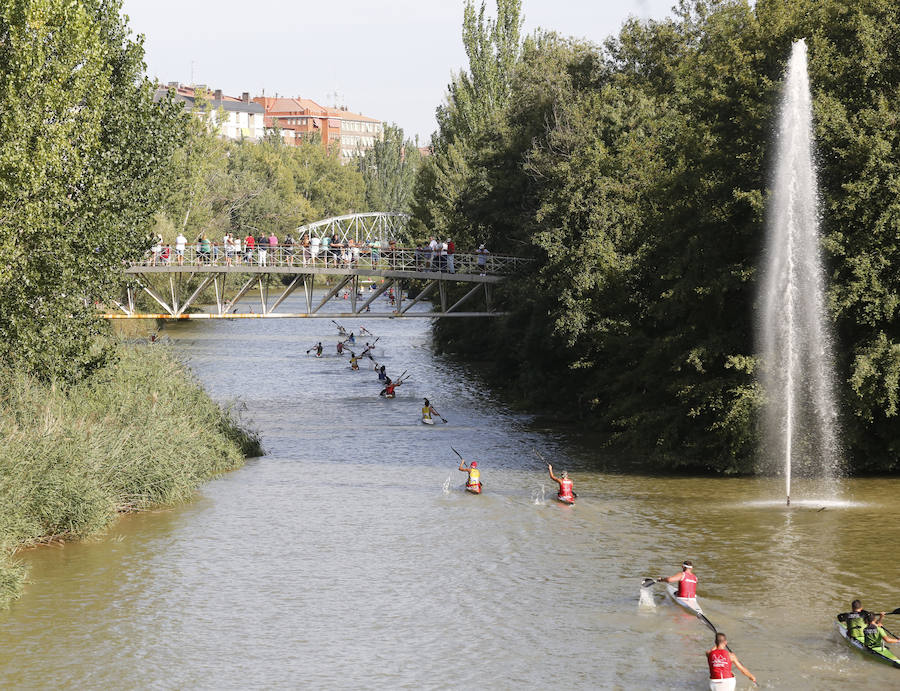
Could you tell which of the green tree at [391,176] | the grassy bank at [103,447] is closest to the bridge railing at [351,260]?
the grassy bank at [103,447]

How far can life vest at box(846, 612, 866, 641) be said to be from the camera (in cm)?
2105

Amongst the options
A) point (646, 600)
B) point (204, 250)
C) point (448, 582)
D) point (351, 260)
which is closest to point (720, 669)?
point (646, 600)

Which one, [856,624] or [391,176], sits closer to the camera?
[856,624]

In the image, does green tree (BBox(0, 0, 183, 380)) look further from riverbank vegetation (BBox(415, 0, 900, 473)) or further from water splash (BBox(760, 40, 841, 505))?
water splash (BBox(760, 40, 841, 505))

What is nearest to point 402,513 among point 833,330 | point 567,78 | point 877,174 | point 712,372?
point 712,372

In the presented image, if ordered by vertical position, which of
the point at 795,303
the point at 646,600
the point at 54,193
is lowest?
the point at 646,600

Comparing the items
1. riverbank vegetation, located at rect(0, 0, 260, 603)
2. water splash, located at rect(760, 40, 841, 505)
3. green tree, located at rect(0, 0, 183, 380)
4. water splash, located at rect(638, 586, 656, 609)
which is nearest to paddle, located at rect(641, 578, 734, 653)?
water splash, located at rect(638, 586, 656, 609)

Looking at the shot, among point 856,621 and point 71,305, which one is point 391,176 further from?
point 856,621

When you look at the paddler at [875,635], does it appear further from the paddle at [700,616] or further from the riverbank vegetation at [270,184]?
the riverbank vegetation at [270,184]

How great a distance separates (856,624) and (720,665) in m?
3.85

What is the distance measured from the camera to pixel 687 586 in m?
23.4

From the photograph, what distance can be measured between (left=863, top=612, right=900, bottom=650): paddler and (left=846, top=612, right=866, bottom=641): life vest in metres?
0.13

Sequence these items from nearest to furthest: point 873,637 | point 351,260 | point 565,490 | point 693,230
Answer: point 873,637
point 565,490
point 693,230
point 351,260

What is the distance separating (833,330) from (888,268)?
93.8 inches
